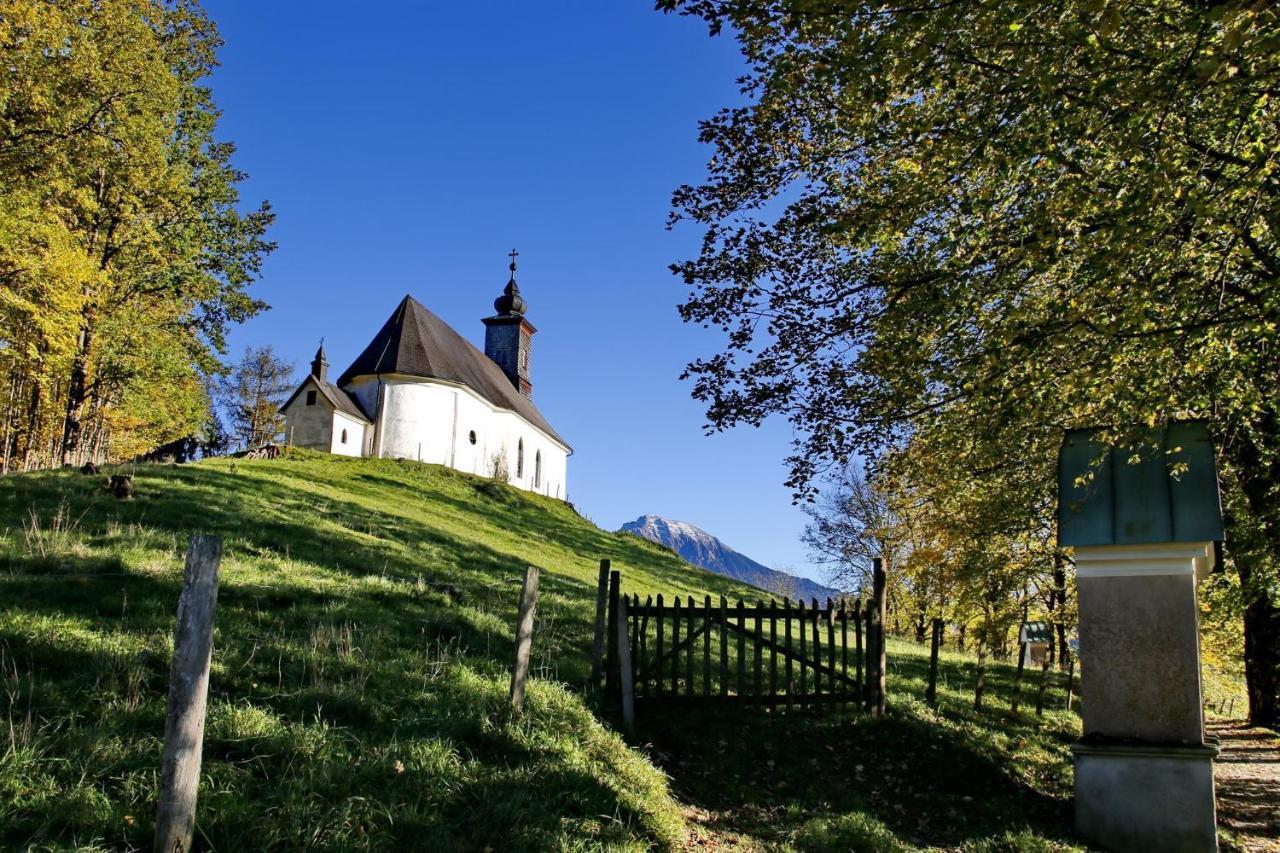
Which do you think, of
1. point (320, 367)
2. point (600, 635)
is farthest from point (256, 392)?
point (600, 635)

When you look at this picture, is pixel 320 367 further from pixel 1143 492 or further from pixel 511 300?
pixel 1143 492

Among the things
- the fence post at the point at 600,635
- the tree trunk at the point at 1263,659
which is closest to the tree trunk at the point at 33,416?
the fence post at the point at 600,635

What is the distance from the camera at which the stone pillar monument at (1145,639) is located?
8328 millimetres

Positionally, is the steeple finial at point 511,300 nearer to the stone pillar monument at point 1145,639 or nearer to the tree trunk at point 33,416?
the tree trunk at point 33,416

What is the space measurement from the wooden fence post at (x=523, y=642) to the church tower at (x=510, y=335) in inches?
1910

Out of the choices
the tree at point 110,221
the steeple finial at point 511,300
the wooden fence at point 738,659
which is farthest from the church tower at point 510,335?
the wooden fence at point 738,659

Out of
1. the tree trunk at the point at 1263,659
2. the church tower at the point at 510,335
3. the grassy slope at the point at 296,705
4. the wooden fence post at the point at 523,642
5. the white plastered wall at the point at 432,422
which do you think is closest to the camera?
the grassy slope at the point at 296,705

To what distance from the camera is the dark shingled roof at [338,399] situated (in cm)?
3622

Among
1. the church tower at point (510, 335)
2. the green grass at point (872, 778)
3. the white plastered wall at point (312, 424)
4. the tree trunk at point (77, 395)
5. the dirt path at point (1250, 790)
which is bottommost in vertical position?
the dirt path at point (1250, 790)

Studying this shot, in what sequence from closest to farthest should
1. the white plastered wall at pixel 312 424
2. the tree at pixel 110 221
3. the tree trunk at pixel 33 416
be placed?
1. the tree at pixel 110 221
2. the tree trunk at pixel 33 416
3. the white plastered wall at pixel 312 424

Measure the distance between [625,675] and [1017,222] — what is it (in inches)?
247

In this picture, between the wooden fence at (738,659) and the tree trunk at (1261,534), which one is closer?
the wooden fence at (738,659)

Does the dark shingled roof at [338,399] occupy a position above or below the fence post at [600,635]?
above

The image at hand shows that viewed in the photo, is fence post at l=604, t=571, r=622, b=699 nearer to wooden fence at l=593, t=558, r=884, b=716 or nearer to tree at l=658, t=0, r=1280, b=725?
wooden fence at l=593, t=558, r=884, b=716
